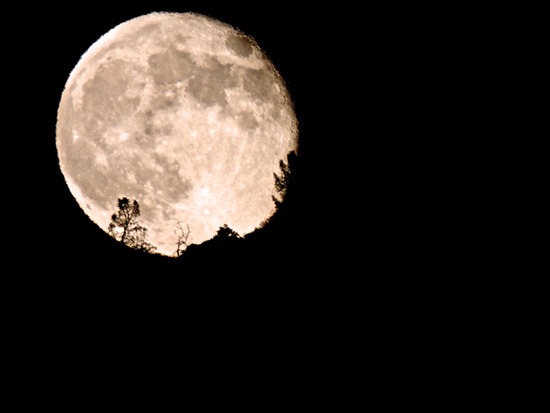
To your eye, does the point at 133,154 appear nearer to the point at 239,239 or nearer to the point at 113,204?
the point at 113,204

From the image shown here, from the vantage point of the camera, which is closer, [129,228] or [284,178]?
[129,228]

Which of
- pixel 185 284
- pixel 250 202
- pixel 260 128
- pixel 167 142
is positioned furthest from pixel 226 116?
pixel 185 284

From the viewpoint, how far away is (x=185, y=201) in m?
3.38

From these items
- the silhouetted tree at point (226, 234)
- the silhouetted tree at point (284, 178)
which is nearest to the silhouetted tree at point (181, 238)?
the silhouetted tree at point (226, 234)

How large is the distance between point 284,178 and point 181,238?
1502mm

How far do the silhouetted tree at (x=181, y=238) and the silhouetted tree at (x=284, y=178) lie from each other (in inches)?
46.5

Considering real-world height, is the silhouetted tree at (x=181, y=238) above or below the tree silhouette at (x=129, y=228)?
below

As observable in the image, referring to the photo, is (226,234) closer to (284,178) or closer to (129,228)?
(284,178)

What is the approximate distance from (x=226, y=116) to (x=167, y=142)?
674 millimetres

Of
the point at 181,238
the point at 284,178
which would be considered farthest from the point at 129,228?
the point at 284,178

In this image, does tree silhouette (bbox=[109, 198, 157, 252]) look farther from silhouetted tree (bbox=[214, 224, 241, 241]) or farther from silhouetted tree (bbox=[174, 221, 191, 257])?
silhouetted tree (bbox=[214, 224, 241, 241])

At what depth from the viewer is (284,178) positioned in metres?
3.81

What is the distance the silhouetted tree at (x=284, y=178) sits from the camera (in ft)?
12.2

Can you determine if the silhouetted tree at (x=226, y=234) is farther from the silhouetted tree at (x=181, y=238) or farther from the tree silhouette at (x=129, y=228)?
the tree silhouette at (x=129, y=228)
